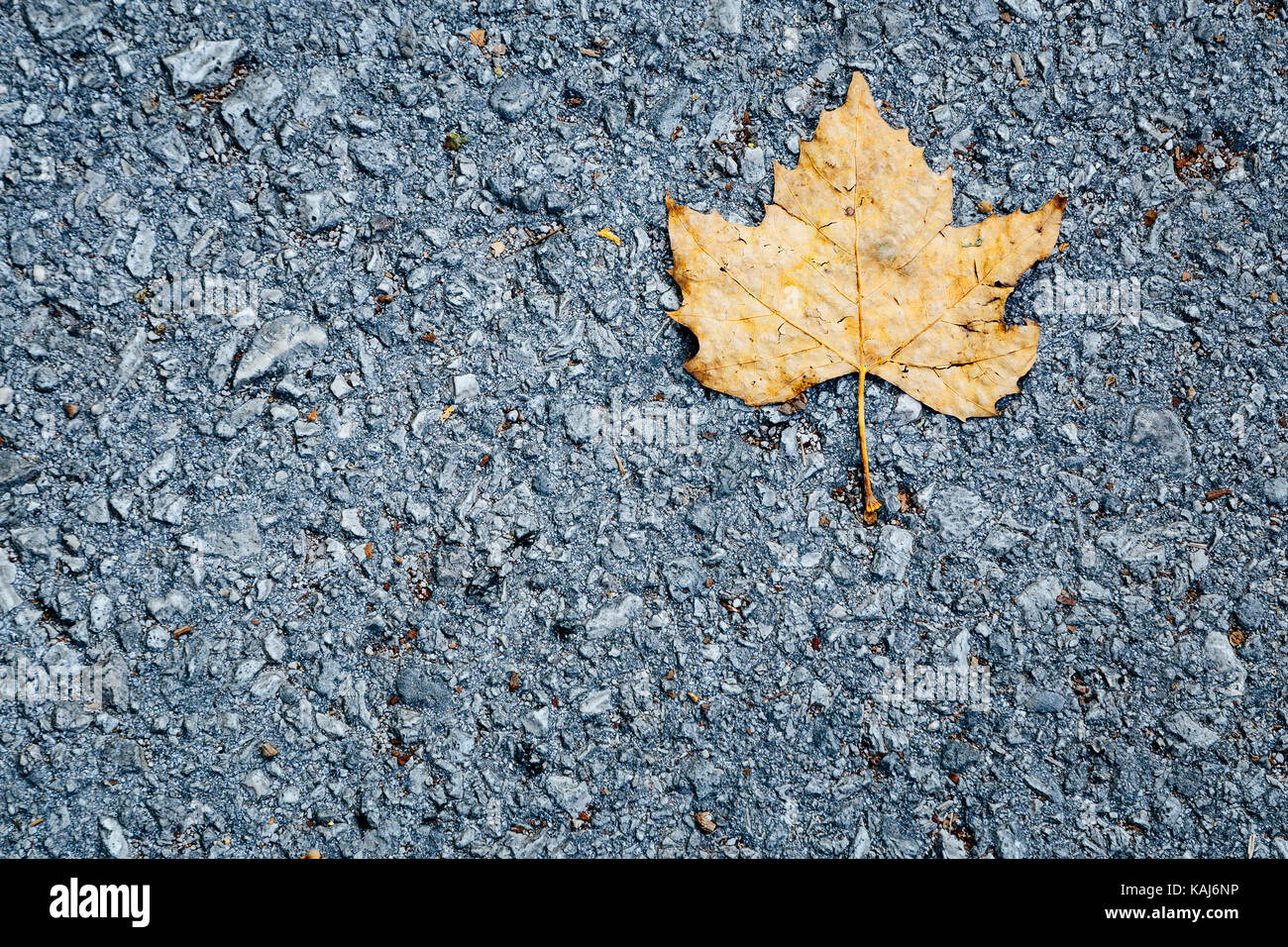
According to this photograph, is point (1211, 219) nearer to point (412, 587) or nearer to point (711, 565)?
point (711, 565)

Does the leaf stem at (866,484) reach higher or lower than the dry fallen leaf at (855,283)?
lower

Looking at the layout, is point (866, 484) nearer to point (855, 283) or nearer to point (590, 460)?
point (855, 283)

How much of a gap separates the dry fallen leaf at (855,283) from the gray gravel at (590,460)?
7 centimetres

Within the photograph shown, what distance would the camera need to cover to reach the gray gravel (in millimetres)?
1808

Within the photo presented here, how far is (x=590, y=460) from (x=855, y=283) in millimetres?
726

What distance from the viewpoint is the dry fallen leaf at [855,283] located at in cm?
185

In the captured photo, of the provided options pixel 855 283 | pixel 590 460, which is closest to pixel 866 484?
pixel 855 283

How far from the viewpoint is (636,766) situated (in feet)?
5.99

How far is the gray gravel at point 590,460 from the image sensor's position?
1.81 m

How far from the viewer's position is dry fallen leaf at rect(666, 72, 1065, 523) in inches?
72.7

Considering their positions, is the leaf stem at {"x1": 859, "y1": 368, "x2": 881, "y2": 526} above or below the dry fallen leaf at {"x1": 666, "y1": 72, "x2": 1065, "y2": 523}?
below

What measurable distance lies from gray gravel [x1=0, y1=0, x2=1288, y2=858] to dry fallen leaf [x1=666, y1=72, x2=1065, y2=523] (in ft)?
0.25

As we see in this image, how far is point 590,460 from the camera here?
1880 millimetres
